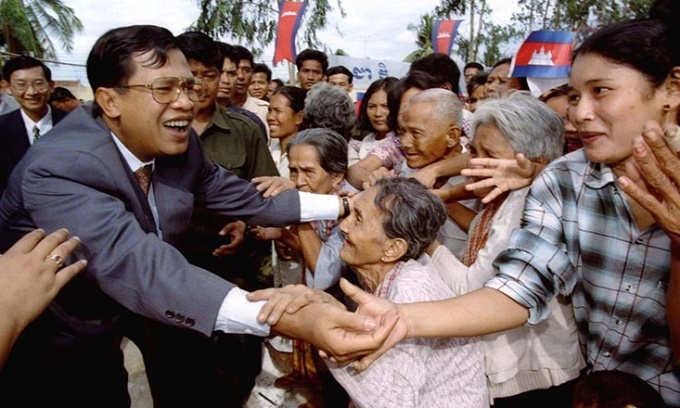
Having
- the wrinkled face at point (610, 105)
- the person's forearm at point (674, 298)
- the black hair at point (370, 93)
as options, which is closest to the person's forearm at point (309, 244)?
the wrinkled face at point (610, 105)

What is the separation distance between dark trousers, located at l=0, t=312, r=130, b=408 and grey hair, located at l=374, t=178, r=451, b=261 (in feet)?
4.26

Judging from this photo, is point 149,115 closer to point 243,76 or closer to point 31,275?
point 31,275

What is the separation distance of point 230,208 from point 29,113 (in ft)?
12.0

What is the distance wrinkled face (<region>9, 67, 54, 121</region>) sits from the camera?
5039 mm

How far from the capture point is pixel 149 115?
1999 mm

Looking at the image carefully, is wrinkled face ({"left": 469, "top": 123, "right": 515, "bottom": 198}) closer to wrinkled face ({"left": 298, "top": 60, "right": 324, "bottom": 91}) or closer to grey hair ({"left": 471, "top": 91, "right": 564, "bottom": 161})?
grey hair ({"left": 471, "top": 91, "right": 564, "bottom": 161})

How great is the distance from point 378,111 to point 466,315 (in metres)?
3.23

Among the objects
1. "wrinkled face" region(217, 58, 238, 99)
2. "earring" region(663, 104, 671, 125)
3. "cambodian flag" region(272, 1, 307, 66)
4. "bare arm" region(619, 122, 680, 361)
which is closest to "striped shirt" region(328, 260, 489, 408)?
"bare arm" region(619, 122, 680, 361)

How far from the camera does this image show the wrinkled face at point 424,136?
284 centimetres

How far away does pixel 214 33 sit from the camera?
68.9 feet

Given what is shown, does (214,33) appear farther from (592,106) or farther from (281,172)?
(592,106)

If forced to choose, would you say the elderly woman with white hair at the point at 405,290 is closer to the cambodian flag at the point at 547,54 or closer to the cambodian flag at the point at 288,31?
the cambodian flag at the point at 547,54

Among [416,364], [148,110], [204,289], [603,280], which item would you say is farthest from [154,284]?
[603,280]

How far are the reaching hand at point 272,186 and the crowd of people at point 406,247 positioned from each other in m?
0.02
